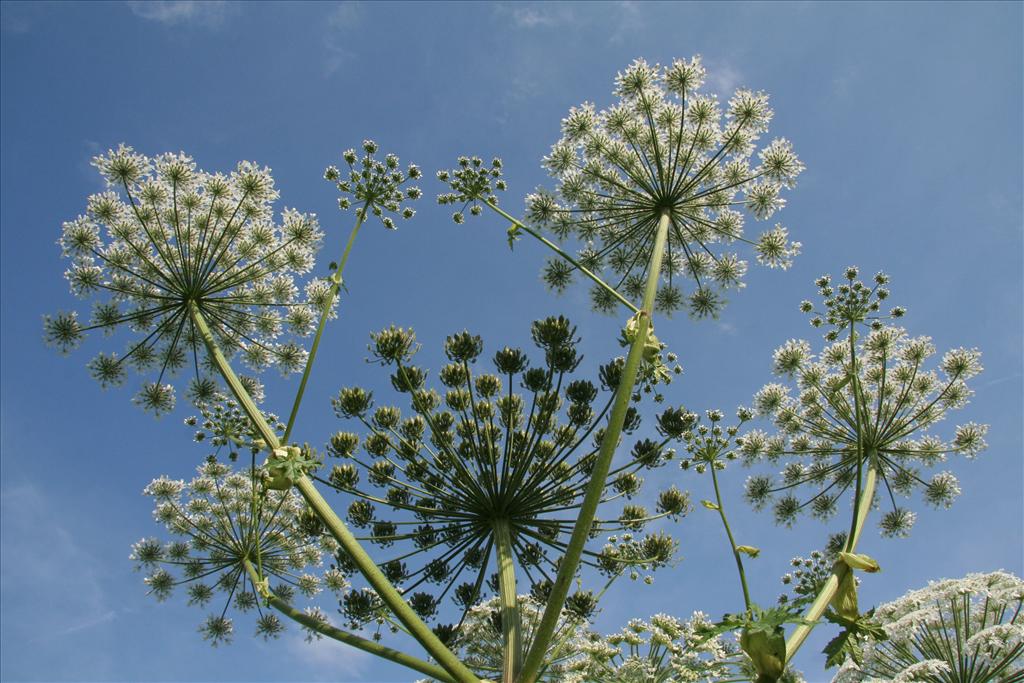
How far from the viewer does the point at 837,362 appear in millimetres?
14648

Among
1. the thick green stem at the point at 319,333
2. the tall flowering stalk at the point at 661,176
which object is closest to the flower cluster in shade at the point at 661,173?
the tall flowering stalk at the point at 661,176

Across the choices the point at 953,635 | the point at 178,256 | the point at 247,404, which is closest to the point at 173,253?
the point at 178,256

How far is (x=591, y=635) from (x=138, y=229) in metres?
10.6

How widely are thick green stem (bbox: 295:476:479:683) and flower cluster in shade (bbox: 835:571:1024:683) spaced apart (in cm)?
607

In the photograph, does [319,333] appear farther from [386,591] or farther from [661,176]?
[661,176]

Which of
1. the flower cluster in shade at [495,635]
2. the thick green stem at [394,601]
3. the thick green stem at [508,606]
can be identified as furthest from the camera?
the flower cluster in shade at [495,635]

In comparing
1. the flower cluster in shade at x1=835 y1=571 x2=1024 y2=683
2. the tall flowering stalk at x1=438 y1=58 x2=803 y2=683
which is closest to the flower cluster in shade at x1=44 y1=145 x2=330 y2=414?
the tall flowering stalk at x1=438 y1=58 x2=803 y2=683

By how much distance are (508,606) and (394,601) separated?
293 cm

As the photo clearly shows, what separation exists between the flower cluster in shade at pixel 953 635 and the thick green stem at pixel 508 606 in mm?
4538

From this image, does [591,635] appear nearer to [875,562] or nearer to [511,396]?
[511,396]

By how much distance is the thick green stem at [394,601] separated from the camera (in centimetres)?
507

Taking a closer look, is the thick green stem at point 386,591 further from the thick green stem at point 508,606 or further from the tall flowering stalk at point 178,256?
the tall flowering stalk at point 178,256

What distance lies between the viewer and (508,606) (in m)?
7.68

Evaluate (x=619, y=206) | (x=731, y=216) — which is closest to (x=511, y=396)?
(x=619, y=206)
